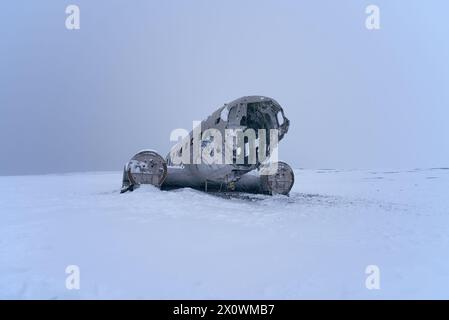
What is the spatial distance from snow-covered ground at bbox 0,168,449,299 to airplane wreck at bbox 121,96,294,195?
3430 millimetres

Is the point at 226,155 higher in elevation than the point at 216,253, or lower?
higher

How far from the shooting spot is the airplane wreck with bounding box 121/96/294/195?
11.4m

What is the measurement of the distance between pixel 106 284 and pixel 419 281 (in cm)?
438

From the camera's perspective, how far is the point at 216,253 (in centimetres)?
527

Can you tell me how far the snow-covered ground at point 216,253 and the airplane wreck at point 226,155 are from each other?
135 inches

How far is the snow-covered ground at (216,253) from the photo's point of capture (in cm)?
410

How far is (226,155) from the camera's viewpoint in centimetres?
1152

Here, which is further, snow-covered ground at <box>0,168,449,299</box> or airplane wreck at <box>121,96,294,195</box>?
airplane wreck at <box>121,96,294,195</box>

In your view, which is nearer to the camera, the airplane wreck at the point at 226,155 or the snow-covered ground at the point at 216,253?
the snow-covered ground at the point at 216,253

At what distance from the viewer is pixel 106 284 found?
414cm

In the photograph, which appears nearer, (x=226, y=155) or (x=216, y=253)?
(x=216, y=253)

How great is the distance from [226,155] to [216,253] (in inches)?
256

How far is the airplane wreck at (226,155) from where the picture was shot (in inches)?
448
